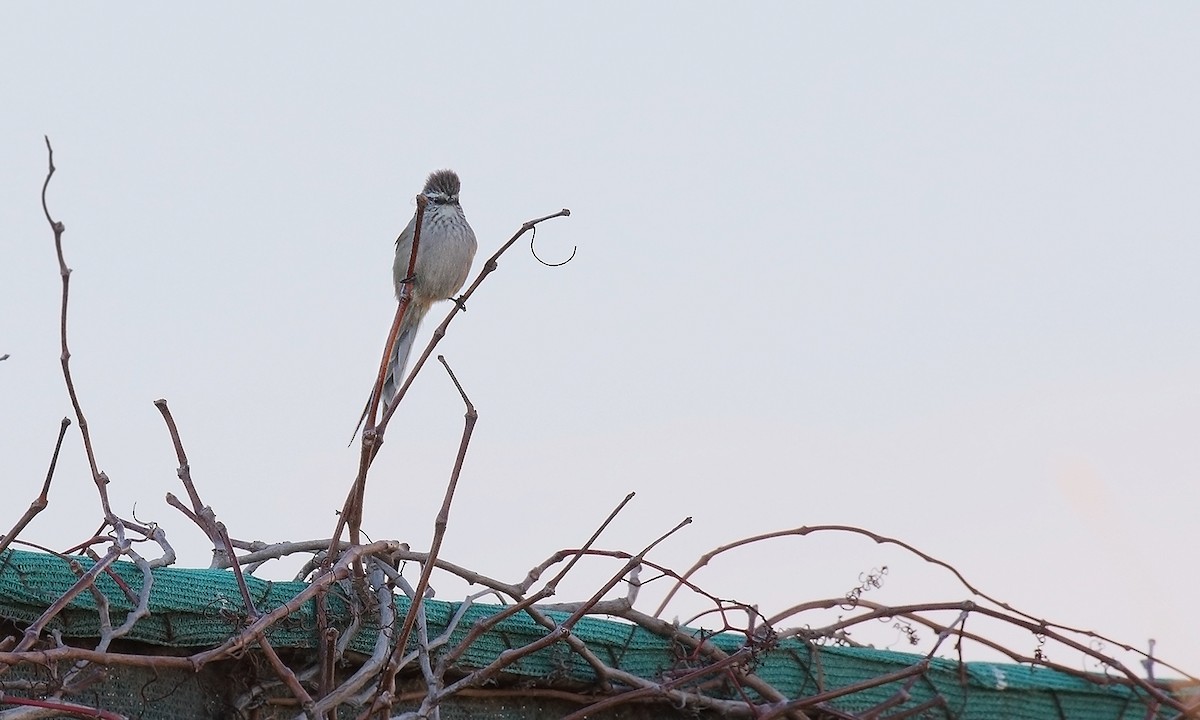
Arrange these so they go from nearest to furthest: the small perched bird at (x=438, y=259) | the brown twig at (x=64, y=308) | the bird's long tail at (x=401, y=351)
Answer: the brown twig at (x=64, y=308) → the bird's long tail at (x=401, y=351) → the small perched bird at (x=438, y=259)

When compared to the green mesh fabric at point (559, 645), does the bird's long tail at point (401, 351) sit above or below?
above

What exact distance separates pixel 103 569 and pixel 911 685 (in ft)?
5.39

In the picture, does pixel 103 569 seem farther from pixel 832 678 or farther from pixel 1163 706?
pixel 1163 706

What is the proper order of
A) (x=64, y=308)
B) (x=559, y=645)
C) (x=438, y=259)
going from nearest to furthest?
(x=64, y=308) < (x=559, y=645) < (x=438, y=259)

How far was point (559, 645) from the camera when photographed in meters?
2.73

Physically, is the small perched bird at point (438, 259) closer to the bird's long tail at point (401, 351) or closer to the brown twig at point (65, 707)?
the bird's long tail at point (401, 351)

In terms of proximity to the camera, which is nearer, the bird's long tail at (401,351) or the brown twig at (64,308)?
the brown twig at (64,308)

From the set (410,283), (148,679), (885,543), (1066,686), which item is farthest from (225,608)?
(1066,686)

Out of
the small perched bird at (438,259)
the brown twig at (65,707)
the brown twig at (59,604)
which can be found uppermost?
the small perched bird at (438,259)

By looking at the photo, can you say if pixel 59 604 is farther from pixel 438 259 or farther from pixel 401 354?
pixel 438 259

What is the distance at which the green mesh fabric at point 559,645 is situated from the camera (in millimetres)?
2156

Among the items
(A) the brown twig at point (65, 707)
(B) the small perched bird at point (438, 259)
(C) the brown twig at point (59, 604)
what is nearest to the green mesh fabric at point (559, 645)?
(C) the brown twig at point (59, 604)

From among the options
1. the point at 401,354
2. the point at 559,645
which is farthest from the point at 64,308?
the point at 401,354

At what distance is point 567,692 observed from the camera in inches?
110
